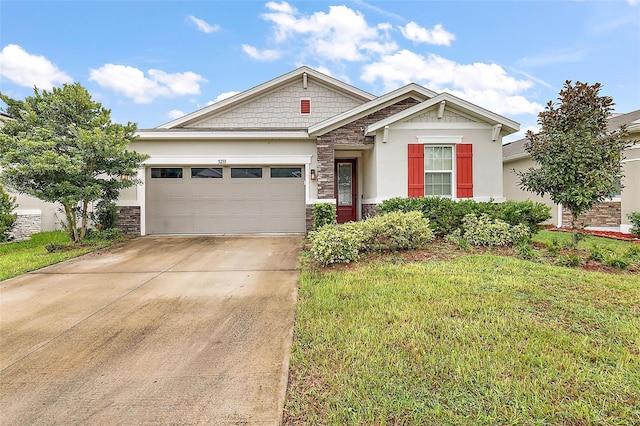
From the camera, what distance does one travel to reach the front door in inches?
492

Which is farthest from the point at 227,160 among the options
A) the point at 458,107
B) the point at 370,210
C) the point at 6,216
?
the point at 458,107

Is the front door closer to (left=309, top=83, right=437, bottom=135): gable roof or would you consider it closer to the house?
the house

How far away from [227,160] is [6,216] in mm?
6596

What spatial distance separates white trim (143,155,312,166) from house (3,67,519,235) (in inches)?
1.4

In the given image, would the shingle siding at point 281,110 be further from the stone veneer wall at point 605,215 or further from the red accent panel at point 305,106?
the stone veneer wall at point 605,215

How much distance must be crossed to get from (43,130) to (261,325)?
8167 mm

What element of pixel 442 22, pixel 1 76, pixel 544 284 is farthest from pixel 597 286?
pixel 1 76

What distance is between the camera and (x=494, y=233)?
7289mm

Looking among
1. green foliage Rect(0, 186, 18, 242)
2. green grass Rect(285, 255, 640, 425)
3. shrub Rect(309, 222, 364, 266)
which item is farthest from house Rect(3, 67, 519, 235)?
green grass Rect(285, 255, 640, 425)

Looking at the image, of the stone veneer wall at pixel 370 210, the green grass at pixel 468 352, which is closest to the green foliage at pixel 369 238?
the green grass at pixel 468 352

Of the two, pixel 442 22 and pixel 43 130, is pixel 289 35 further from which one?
pixel 43 130

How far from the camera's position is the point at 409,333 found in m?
3.18

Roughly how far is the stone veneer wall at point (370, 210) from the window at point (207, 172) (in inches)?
205

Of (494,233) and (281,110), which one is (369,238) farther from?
(281,110)
